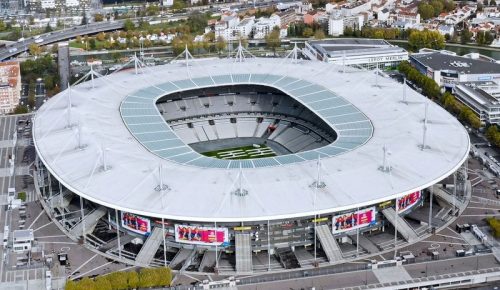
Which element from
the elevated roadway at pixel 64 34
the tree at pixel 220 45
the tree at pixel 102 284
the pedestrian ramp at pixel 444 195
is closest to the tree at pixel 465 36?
the tree at pixel 220 45

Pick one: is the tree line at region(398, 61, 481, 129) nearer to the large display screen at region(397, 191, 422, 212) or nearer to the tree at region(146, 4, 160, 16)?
the large display screen at region(397, 191, 422, 212)

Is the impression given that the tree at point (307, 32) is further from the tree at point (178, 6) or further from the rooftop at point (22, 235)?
the rooftop at point (22, 235)

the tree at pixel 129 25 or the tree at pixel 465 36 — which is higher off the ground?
the tree at pixel 129 25

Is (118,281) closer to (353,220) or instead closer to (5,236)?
(5,236)

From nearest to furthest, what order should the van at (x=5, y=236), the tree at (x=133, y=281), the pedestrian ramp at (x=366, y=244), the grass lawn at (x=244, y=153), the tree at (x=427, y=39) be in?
the tree at (x=133, y=281) → the pedestrian ramp at (x=366, y=244) → the van at (x=5, y=236) → the grass lawn at (x=244, y=153) → the tree at (x=427, y=39)

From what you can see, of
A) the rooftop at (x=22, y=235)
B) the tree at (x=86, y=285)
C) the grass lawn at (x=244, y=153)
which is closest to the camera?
the tree at (x=86, y=285)

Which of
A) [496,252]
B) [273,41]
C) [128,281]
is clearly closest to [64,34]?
[273,41]
